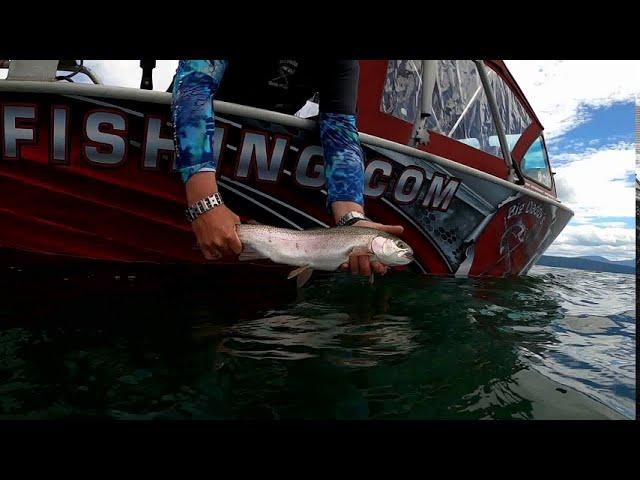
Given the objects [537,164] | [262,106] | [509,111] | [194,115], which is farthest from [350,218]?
[537,164]

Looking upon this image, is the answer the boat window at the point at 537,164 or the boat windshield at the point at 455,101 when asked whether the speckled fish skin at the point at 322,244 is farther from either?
the boat window at the point at 537,164

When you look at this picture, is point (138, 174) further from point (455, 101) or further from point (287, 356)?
point (455, 101)

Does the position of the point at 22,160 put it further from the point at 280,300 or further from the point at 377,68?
the point at 377,68

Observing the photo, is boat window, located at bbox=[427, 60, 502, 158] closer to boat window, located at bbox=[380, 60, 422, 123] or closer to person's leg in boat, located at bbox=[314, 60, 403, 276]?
boat window, located at bbox=[380, 60, 422, 123]

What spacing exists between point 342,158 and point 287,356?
1.80m

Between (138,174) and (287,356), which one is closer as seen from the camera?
(287,356)

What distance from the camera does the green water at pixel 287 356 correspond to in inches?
69.0

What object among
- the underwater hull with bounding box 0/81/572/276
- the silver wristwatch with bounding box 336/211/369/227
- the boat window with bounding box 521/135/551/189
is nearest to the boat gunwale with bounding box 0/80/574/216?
the underwater hull with bounding box 0/81/572/276

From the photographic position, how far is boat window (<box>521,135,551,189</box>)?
7168 millimetres

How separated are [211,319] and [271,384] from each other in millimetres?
1152

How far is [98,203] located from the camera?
3.57 meters

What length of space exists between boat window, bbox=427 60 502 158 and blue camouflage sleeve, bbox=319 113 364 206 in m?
1.94

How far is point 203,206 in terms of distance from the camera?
243cm

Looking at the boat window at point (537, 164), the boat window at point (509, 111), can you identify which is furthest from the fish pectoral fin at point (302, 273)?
the boat window at point (537, 164)
